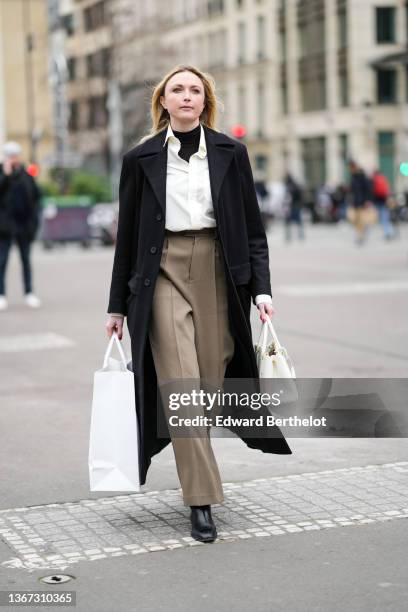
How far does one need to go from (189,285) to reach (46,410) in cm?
321

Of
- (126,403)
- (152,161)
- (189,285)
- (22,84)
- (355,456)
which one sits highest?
(22,84)

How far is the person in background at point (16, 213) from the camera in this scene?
14172 millimetres

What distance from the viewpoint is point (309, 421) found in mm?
6996

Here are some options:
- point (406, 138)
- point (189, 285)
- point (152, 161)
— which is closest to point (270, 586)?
point (189, 285)

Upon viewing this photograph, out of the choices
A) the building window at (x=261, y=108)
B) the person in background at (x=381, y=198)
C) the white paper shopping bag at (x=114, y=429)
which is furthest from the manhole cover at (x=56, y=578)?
the building window at (x=261, y=108)

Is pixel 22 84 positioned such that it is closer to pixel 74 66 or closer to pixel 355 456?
pixel 74 66

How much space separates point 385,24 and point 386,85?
302 cm

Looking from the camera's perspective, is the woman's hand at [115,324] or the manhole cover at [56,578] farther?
the woman's hand at [115,324]

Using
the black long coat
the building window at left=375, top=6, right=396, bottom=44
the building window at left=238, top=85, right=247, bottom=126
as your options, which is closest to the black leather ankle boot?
the black long coat

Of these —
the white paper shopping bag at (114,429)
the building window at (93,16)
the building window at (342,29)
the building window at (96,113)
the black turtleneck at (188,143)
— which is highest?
the building window at (93,16)

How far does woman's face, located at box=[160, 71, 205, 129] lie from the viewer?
488 centimetres

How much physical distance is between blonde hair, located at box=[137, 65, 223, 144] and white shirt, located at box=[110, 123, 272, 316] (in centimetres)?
16

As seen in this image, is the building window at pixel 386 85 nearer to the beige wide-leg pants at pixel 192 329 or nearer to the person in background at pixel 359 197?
the person in background at pixel 359 197

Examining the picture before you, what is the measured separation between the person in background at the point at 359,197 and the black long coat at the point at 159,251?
72.0 ft
